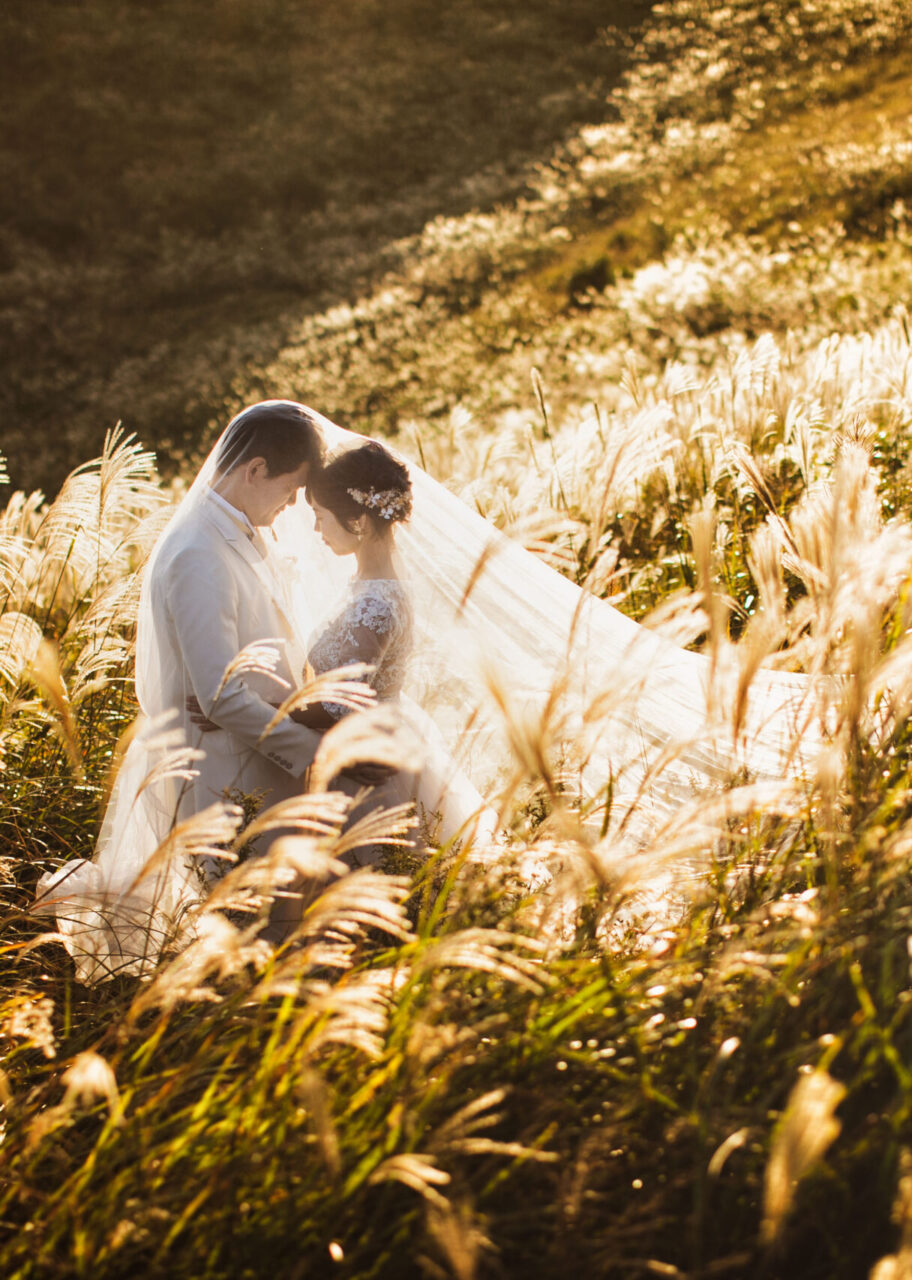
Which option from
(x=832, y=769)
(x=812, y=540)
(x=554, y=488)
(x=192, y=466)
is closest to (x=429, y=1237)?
(x=832, y=769)

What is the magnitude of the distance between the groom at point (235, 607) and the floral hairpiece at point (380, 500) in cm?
22

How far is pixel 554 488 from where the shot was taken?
5258mm

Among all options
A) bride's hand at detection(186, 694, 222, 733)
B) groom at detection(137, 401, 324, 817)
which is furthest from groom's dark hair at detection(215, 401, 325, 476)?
bride's hand at detection(186, 694, 222, 733)

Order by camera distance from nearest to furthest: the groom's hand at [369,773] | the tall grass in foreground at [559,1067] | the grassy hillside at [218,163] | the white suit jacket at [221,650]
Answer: the tall grass in foreground at [559,1067], the groom's hand at [369,773], the white suit jacket at [221,650], the grassy hillside at [218,163]

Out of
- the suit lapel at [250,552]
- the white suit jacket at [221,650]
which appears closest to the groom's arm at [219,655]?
the white suit jacket at [221,650]

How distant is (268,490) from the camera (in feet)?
11.0

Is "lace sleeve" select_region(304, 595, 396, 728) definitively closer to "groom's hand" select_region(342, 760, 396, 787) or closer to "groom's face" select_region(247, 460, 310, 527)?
"groom's hand" select_region(342, 760, 396, 787)

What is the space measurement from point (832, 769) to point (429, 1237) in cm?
110

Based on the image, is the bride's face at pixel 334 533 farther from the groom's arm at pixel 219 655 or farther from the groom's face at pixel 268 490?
the groom's arm at pixel 219 655

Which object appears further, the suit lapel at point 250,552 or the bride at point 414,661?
the suit lapel at point 250,552

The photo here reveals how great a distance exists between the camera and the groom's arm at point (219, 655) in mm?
2916

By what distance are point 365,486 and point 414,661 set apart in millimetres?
697

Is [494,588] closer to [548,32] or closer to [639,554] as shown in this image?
[639,554]

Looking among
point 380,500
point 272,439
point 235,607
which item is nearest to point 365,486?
point 380,500
